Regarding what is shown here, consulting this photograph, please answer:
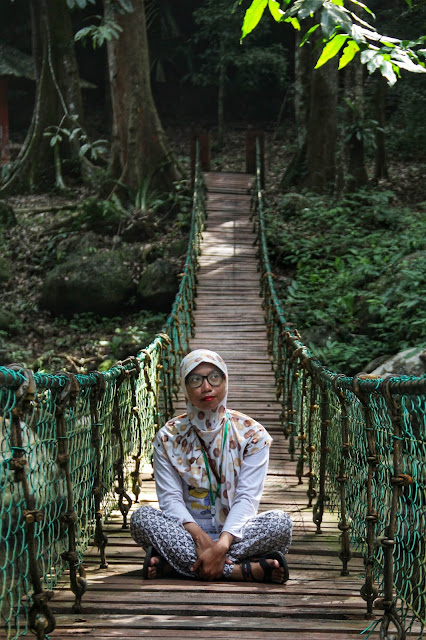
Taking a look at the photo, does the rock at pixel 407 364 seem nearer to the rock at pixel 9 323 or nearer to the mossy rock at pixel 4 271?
the rock at pixel 9 323

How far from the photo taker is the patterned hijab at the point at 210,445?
3.21 m

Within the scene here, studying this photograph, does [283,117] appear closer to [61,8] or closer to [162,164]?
[61,8]

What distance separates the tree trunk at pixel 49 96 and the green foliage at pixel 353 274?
15.0 ft

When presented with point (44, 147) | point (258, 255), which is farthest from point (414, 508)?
point (44, 147)

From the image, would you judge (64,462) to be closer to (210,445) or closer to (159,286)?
(210,445)

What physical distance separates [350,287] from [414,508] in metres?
8.06

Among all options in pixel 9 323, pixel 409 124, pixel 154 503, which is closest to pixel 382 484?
pixel 154 503

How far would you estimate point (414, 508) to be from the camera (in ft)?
8.03

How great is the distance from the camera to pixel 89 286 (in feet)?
38.4

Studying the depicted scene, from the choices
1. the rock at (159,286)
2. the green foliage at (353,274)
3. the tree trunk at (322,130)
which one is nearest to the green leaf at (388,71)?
the green foliage at (353,274)

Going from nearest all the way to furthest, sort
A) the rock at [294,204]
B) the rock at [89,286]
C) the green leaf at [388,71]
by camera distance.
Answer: the green leaf at [388,71], the rock at [89,286], the rock at [294,204]

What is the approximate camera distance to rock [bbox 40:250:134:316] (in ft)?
38.4

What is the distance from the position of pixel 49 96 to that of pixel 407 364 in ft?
33.5

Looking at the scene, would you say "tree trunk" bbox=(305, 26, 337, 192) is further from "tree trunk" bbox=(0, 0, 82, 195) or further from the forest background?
"tree trunk" bbox=(0, 0, 82, 195)
